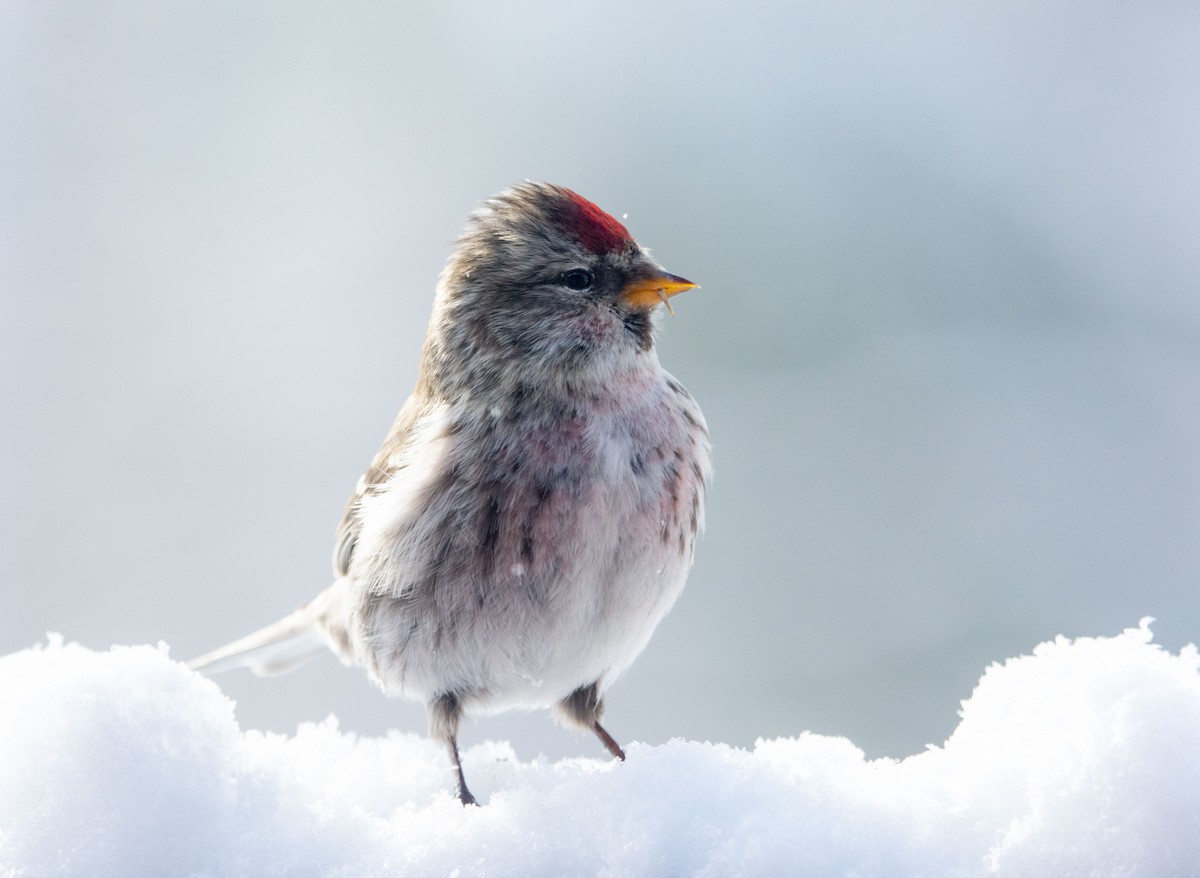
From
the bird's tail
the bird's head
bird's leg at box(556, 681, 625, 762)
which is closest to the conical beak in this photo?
the bird's head

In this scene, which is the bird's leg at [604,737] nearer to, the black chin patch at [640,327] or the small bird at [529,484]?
the small bird at [529,484]

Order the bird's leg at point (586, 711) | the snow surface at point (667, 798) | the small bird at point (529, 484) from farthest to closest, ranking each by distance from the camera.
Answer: the bird's leg at point (586, 711) < the small bird at point (529, 484) < the snow surface at point (667, 798)

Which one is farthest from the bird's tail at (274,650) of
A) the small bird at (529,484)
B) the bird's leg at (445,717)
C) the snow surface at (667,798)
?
the snow surface at (667,798)

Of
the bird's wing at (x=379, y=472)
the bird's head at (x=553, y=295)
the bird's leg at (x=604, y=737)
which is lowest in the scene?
the bird's leg at (x=604, y=737)

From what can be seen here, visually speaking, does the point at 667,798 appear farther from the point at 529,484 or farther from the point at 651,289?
the point at 651,289

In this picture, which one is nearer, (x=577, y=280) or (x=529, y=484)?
(x=529, y=484)

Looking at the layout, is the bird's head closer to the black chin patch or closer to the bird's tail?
the black chin patch

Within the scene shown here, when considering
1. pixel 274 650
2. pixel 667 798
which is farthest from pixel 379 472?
pixel 667 798
